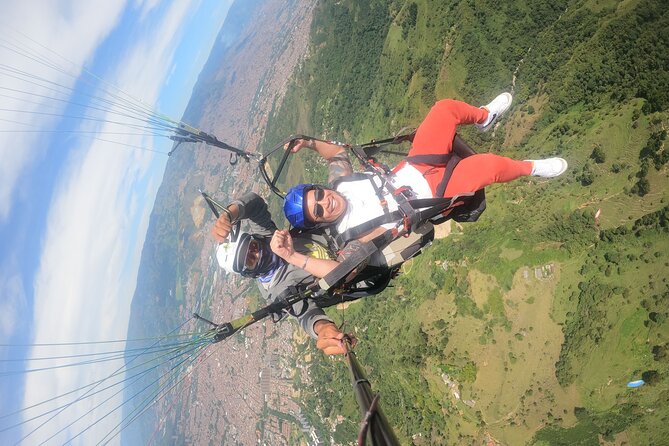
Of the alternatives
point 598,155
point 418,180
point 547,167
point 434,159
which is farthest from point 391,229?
point 598,155

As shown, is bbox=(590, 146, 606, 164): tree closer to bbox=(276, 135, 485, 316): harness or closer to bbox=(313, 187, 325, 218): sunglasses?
bbox=(276, 135, 485, 316): harness

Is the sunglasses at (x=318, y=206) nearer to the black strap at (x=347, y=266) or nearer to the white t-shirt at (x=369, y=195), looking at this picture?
the white t-shirt at (x=369, y=195)

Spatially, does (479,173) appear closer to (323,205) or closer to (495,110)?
(495,110)

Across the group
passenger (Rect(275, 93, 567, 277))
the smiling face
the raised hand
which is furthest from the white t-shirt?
the raised hand

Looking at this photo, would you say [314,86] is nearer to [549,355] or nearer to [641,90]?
[641,90]

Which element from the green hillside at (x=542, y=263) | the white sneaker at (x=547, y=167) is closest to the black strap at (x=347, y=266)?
the white sneaker at (x=547, y=167)
